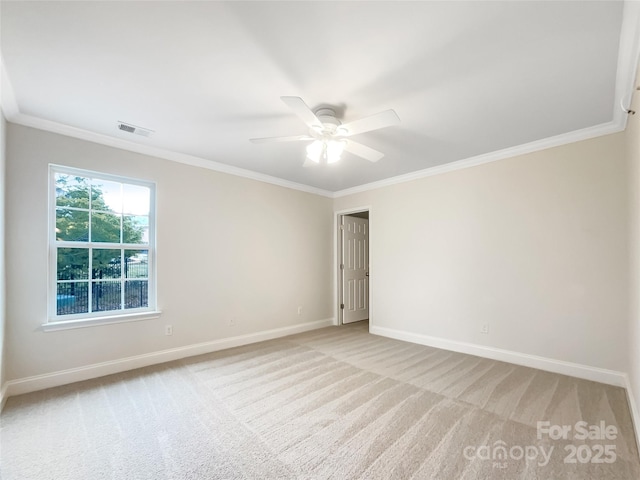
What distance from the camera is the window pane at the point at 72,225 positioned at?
289cm

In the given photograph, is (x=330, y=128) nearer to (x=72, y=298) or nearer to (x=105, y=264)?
(x=105, y=264)

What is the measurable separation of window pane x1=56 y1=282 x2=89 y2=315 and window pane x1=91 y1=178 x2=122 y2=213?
831 millimetres

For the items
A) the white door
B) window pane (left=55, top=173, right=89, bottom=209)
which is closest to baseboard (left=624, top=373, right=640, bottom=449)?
the white door

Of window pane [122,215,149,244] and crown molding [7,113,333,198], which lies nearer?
crown molding [7,113,333,198]

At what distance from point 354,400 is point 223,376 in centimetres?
139

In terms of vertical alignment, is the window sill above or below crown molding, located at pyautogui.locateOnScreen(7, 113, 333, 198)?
below

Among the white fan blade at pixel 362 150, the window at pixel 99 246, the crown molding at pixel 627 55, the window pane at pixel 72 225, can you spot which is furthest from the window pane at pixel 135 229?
the crown molding at pixel 627 55

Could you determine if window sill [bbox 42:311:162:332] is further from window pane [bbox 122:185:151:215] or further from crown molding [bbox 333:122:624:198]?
crown molding [bbox 333:122:624:198]

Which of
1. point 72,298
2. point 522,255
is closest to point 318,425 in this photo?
point 72,298

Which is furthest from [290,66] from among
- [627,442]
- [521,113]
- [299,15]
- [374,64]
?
[627,442]

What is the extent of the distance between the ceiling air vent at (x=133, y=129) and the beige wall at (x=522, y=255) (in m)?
3.38

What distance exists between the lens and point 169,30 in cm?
164

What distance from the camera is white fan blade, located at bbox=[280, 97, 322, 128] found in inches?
73.5

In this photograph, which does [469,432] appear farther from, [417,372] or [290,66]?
[290,66]
